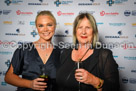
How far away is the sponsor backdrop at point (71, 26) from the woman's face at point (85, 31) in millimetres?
970

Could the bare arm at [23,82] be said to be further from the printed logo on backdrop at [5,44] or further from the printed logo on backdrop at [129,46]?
the printed logo on backdrop at [129,46]

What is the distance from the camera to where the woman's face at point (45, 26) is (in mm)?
1271

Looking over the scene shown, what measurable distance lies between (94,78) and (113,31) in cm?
145

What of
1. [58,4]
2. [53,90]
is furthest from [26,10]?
[53,90]

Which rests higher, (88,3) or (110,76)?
(88,3)

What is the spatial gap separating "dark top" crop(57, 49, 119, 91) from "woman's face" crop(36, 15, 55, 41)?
349mm

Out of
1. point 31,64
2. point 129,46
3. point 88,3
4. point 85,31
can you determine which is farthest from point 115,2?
point 31,64

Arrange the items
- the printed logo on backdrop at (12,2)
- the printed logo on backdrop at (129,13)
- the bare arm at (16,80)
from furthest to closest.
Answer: the printed logo on backdrop at (12,2) → the printed logo on backdrop at (129,13) → the bare arm at (16,80)

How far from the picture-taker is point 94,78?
906 mm

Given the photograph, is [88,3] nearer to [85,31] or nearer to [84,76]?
Answer: [85,31]

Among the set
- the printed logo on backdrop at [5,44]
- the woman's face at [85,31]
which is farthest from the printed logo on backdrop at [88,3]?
the printed logo on backdrop at [5,44]

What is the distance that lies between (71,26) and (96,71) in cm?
136

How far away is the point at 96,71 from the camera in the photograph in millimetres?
992

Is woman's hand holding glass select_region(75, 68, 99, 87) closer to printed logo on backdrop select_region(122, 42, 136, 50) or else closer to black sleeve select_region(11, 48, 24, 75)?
black sleeve select_region(11, 48, 24, 75)
